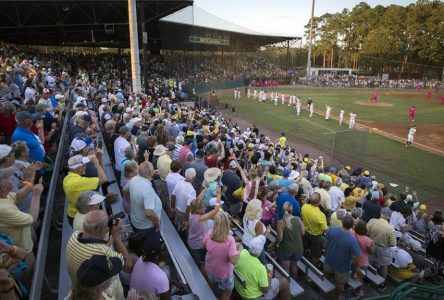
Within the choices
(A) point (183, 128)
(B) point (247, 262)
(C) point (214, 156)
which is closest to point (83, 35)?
(A) point (183, 128)

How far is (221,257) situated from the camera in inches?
163

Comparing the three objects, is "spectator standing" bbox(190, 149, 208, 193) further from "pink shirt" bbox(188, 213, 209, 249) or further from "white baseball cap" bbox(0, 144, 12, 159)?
"white baseball cap" bbox(0, 144, 12, 159)

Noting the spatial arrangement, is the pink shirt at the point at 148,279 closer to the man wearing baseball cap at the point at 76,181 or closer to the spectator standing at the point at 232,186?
the man wearing baseball cap at the point at 76,181

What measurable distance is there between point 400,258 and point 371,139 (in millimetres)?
16684

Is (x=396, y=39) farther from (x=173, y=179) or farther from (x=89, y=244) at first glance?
(x=89, y=244)

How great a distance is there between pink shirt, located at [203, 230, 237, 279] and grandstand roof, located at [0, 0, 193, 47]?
62.2 ft

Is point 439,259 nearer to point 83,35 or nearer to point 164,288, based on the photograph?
point 164,288

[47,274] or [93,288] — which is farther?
[47,274]

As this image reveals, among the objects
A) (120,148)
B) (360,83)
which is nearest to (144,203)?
(120,148)

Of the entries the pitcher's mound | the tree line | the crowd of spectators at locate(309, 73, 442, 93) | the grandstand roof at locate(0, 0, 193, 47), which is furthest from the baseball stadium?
the tree line

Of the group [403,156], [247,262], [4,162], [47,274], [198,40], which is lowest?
[403,156]

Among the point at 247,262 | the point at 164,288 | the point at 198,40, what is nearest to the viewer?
the point at 164,288

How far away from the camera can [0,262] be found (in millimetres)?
2947

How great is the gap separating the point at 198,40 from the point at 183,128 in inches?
1179
